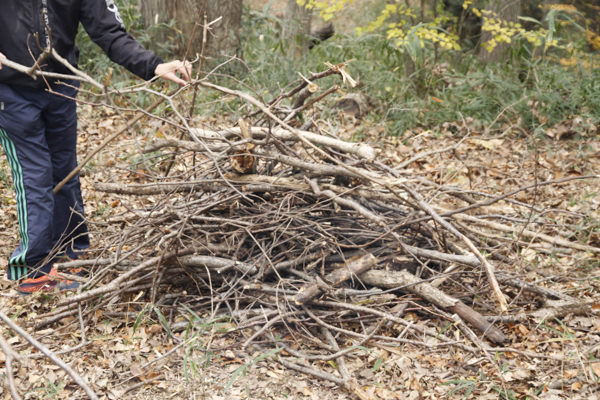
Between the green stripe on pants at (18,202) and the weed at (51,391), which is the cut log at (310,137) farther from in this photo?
the weed at (51,391)

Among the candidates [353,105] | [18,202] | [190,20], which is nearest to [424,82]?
[353,105]

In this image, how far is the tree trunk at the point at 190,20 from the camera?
658 cm

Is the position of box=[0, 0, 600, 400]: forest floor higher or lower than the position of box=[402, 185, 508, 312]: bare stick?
lower

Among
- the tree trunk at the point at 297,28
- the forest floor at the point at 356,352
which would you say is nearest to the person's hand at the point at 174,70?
the forest floor at the point at 356,352

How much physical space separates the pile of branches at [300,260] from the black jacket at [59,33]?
50 cm

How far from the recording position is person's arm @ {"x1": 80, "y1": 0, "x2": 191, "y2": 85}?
297cm

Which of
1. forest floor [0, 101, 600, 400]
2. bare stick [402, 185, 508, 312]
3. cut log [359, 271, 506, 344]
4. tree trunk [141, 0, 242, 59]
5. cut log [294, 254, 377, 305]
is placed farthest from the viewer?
tree trunk [141, 0, 242, 59]

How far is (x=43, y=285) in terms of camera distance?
3.05 m

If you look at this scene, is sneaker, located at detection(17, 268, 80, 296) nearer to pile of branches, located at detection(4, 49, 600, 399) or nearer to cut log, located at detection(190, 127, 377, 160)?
pile of branches, located at detection(4, 49, 600, 399)

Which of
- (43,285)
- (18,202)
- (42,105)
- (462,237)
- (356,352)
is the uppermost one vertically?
(42,105)

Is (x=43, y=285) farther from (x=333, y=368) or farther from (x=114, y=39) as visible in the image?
(x=333, y=368)

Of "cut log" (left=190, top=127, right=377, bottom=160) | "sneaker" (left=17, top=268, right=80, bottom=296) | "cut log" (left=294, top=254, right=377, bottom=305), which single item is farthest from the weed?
"cut log" (left=190, top=127, right=377, bottom=160)

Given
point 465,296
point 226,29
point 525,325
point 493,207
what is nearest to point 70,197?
point 465,296

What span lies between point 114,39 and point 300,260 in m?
1.87
